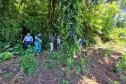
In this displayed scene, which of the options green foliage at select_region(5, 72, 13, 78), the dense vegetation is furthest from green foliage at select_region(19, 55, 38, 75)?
green foliage at select_region(5, 72, 13, 78)

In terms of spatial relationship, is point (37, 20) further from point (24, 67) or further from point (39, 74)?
point (39, 74)

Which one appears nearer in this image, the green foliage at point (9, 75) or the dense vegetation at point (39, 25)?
the green foliage at point (9, 75)

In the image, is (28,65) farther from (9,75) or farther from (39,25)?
(39,25)

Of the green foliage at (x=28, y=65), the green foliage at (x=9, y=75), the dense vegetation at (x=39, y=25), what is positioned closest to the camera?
the green foliage at (x=9, y=75)

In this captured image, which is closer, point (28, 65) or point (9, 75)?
point (9, 75)

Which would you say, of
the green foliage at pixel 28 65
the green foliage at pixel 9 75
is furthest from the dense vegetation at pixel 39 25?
the green foliage at pixel 9 75

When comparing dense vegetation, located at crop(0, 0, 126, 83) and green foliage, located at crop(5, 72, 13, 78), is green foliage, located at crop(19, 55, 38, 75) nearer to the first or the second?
dense vegetation, located at crop(0, 0, 126, 83)

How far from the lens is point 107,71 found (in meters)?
3.44

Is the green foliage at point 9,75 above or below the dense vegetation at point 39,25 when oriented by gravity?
below

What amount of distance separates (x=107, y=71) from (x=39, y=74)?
334 cm

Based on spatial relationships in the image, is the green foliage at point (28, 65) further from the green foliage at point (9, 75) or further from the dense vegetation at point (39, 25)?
the green foliage at point (9, 75)

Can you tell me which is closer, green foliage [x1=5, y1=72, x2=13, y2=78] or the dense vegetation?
green foliage [x1=5, y1=72, x2=13, y2=78]

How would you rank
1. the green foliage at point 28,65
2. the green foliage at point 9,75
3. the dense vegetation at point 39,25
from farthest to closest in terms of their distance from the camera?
1. the green foliage at point 28,65
2. the dense vegetation at point 39,25
3. the green foliage at point 9,75

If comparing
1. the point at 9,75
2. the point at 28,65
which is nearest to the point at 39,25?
the point at 28,65
